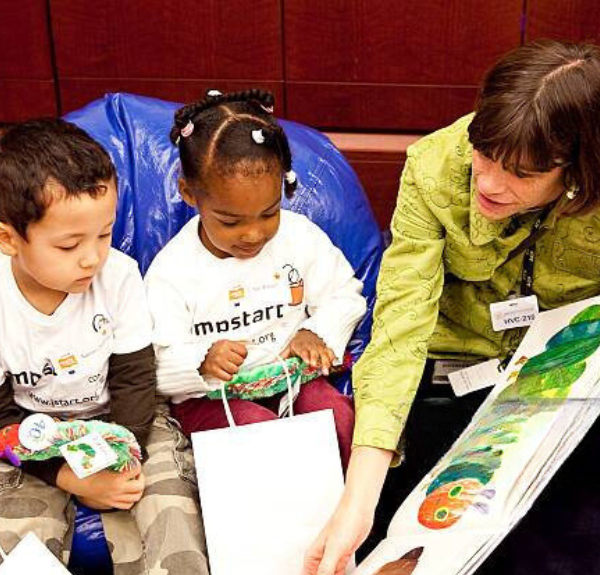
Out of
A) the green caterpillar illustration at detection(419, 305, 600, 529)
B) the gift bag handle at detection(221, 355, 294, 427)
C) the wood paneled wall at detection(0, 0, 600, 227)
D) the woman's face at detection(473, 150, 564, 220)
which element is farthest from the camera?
the wood paneled wall at detection(0, 0, 600, 227)

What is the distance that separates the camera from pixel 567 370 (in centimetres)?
127

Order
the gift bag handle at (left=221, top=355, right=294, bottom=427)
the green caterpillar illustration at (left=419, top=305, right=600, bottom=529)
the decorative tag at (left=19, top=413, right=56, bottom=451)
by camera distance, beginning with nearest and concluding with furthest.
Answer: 1. the green caterpillar illustration at (left=419, top=305, right=600, bottom=529)
2. the decorative tag at (left=19, top=413, right=56, bottom=451)
3. the gift bag handle at (left=221, top=355, right=294, bottom=427)

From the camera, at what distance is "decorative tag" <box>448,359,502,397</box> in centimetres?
156

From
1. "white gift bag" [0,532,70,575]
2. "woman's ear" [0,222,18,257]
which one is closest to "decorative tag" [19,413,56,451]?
"white gift bag" [0,532,70,575]

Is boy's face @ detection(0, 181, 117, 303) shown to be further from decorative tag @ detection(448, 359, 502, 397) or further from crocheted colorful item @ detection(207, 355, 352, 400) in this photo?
decorative tag @ detection(448, 359, 502, 397)

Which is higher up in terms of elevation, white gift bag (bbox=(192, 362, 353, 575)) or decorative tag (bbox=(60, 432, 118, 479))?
decorative tag (bbox=(60, 432, 118, 479))

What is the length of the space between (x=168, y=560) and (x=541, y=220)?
753 millimetres

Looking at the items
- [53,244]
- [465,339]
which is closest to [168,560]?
[53,244]

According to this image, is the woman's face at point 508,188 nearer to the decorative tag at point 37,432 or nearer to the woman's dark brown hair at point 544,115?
the woman's dark brown hair at point 544,115

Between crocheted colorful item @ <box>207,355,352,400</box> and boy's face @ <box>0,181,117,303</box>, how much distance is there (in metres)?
0.30

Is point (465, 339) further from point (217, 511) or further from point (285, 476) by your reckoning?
point (217, 511)

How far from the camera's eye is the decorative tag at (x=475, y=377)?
1562 millimetres

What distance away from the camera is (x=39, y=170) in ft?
4.33

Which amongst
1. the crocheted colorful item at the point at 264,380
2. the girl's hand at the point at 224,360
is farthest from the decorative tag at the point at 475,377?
the girl's hand at the point at 224,360
